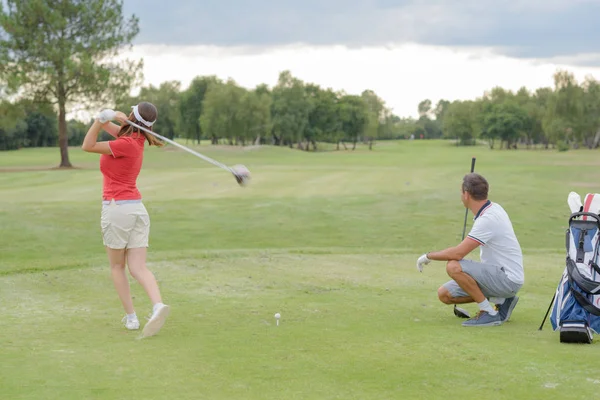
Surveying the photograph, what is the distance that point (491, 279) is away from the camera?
755 cm

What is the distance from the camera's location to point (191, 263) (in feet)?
39.0

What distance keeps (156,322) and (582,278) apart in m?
3.92

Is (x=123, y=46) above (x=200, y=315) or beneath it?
above

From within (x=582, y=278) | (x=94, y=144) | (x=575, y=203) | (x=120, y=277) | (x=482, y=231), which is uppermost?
(x=94, y=144)

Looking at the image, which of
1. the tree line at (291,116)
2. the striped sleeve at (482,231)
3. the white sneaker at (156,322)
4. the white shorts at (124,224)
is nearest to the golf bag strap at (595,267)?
the striped sleeve at (482,231)

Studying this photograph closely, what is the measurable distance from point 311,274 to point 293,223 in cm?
991

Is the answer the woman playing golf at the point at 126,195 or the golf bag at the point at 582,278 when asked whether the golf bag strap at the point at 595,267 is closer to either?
the golf bag at the point at 582,278

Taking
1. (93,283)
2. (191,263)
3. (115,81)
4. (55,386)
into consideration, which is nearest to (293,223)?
(191,263)

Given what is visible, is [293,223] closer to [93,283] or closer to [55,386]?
[93,283]

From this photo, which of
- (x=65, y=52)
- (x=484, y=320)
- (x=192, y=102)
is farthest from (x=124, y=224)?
(x=192, y=102)

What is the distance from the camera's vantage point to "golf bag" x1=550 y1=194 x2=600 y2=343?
6.71m

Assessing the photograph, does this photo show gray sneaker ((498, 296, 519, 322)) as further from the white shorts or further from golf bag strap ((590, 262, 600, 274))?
the white shorts

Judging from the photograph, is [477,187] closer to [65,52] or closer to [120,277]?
[120,277]

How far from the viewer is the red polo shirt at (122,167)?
700 cm
